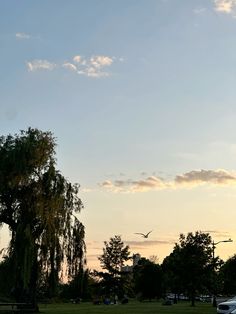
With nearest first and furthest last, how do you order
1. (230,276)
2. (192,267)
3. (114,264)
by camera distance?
(192,267), (230,276), (114,264)

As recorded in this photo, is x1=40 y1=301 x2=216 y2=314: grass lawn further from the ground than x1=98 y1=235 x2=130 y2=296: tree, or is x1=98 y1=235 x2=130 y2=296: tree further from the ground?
x1=98 y1=235 x2=130 y2=296: tree

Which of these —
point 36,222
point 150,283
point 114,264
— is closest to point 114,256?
point 114,264

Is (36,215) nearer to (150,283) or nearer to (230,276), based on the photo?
(150,283)

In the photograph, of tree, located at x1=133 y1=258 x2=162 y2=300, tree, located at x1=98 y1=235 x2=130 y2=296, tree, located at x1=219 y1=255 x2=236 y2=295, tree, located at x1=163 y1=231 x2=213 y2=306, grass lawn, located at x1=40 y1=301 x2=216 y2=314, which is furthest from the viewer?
tree, located at x1=98 y1=235 x2=130 y2=296

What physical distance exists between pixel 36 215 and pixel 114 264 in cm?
10630

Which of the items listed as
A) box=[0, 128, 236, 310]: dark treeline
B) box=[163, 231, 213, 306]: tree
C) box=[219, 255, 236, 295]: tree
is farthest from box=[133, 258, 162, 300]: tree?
box=[0, 128, 236, 310]: dark treeline

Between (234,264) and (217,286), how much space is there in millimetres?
48727

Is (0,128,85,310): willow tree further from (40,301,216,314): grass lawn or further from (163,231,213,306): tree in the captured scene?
(163,231,213,306): tree

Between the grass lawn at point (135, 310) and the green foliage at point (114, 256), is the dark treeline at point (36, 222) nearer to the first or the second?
the grass lawn at point (135, 310)

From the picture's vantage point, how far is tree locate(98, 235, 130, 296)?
444ft

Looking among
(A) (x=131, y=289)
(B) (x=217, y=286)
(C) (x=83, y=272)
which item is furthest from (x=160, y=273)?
(C) (x=83, y=272)

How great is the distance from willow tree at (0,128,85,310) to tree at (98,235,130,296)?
99.3 meters

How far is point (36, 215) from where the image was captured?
36.1m

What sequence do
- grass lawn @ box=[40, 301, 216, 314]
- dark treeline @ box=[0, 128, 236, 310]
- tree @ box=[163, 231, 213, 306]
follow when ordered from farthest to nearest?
tree @ box=[163, 231, 213, 306], grass lawn @ box=[40, 301, 216, 314], dark treeline @ box=[0, 128, 236, 310]
